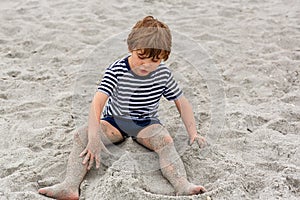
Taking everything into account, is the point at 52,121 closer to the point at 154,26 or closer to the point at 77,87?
the point at 77,87

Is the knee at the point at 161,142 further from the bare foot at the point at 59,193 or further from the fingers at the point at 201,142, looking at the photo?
the bare foot at the point at 59,193

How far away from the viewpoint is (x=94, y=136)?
2.09m

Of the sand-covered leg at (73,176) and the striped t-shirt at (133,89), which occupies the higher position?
the striped t-shirt at (133,89)

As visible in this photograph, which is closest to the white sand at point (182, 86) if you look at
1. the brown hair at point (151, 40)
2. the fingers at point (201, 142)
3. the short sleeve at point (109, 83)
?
the fingers at point (201, 142)

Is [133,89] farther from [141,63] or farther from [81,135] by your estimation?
[81,135]

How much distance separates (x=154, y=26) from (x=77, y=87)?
1.11m

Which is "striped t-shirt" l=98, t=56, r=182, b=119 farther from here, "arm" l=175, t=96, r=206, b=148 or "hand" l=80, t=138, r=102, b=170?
"hand" l=80, t=138, r=102, b=170

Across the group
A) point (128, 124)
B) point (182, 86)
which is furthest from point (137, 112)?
point (182, 86)

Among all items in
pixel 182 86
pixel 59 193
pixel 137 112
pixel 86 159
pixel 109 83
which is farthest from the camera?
pixel 182 86

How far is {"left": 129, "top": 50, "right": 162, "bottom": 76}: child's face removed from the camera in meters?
2.07

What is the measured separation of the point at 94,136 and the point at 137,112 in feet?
0.98

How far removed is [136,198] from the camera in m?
1.90

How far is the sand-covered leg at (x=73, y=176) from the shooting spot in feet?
6.40

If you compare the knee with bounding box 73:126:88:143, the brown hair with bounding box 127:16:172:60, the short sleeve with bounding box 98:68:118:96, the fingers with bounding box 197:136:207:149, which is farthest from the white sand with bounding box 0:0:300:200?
the brown hair with bounding box 127:16:172:60
